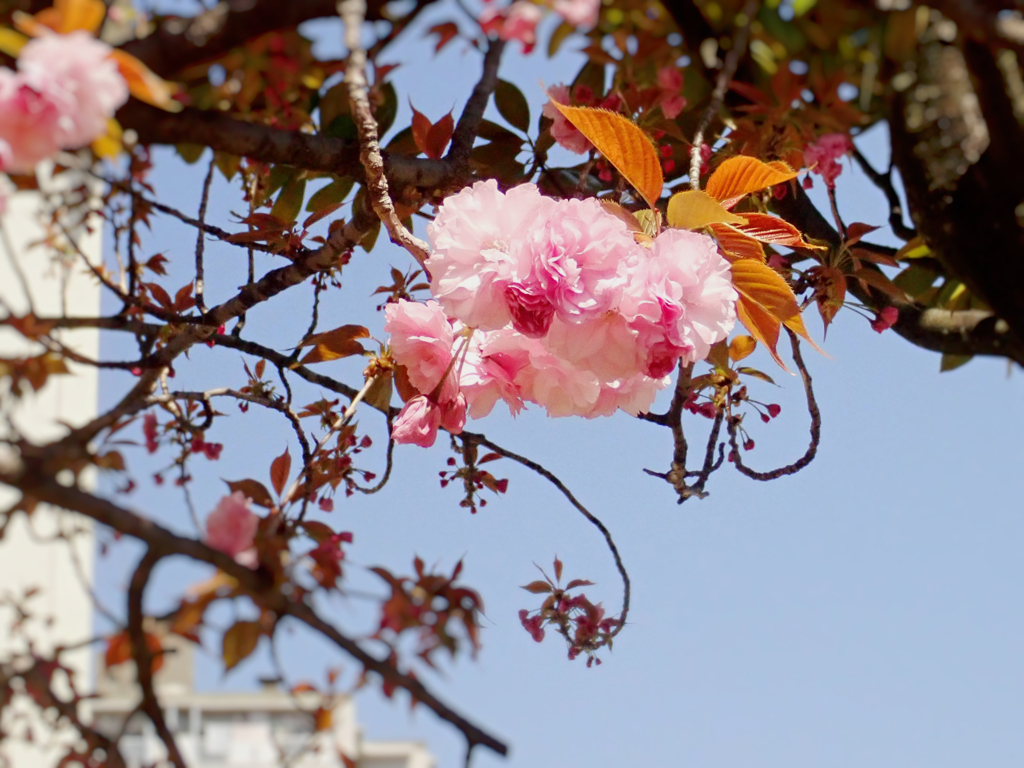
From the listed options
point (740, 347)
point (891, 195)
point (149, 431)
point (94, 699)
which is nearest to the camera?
point (94, 699)

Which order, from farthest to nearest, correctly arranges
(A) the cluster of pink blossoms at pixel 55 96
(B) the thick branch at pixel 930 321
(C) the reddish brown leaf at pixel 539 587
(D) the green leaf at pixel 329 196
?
(C) the reddish brown leaf at pixel 539 587
(D) the green leaf at pixel 329 196
(B) the thick branch at pixel 930 321
(A) the cluster of pink blossoms at pixel 55 96

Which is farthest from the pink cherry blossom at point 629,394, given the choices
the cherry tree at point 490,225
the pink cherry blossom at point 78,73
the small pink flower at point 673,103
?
the pink cherry blossom at point 78,73

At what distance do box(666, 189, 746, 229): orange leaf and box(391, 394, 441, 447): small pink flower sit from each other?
241mm

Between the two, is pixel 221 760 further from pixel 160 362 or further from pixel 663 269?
pixel 663 269

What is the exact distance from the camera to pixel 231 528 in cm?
48

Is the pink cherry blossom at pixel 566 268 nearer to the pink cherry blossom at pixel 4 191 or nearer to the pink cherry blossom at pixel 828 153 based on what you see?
the pink cherry blossom at pixel 828 153

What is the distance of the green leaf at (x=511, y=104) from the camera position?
2.88 ft

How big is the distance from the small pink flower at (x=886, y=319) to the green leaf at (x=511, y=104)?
0.37 m

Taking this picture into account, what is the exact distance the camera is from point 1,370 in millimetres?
481

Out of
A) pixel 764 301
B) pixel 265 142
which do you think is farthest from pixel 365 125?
pixel 764 301

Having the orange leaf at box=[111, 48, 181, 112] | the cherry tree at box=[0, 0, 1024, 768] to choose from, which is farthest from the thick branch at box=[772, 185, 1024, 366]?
the orange leaf at box=[111, 48, 181, 112]

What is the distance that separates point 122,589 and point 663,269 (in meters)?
0.37

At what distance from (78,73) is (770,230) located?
473 mm

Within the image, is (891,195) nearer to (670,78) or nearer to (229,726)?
(670,78)
